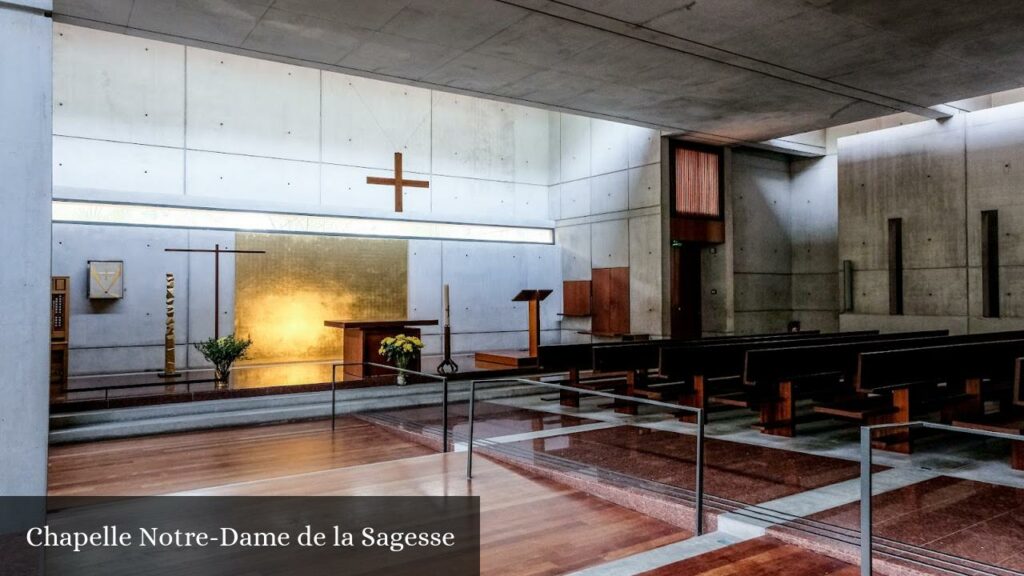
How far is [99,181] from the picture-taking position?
8.70m

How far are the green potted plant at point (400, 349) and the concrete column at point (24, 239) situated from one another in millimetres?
4892

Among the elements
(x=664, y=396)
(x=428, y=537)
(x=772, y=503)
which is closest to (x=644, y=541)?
(x=772, y=503)

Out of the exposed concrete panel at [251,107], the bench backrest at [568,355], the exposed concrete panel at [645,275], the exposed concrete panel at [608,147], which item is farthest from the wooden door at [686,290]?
the exposed concrete panel at [251,107]

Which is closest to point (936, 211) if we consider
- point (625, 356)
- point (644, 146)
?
point (644, 146)

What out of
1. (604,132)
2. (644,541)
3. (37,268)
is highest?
(604,132)

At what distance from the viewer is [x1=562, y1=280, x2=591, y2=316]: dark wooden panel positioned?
38.5 ft

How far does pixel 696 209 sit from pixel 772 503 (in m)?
7.60

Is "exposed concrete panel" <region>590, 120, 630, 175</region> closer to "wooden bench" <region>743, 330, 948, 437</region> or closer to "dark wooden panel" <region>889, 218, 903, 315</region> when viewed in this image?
"dark wooden panel" <region>889, 218, 903, 315</region>

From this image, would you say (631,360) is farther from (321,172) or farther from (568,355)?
(321,172)

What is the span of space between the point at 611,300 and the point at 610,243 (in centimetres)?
94

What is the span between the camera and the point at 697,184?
10867 mm

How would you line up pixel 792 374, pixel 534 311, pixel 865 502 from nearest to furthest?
pixel 865 502
pixel 792 374
pixel 534 311

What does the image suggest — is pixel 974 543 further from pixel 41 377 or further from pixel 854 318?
pixel 854 318

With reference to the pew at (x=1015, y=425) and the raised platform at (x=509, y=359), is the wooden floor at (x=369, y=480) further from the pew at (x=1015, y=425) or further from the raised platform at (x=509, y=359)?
the raised platform at (x=509, y=359)
